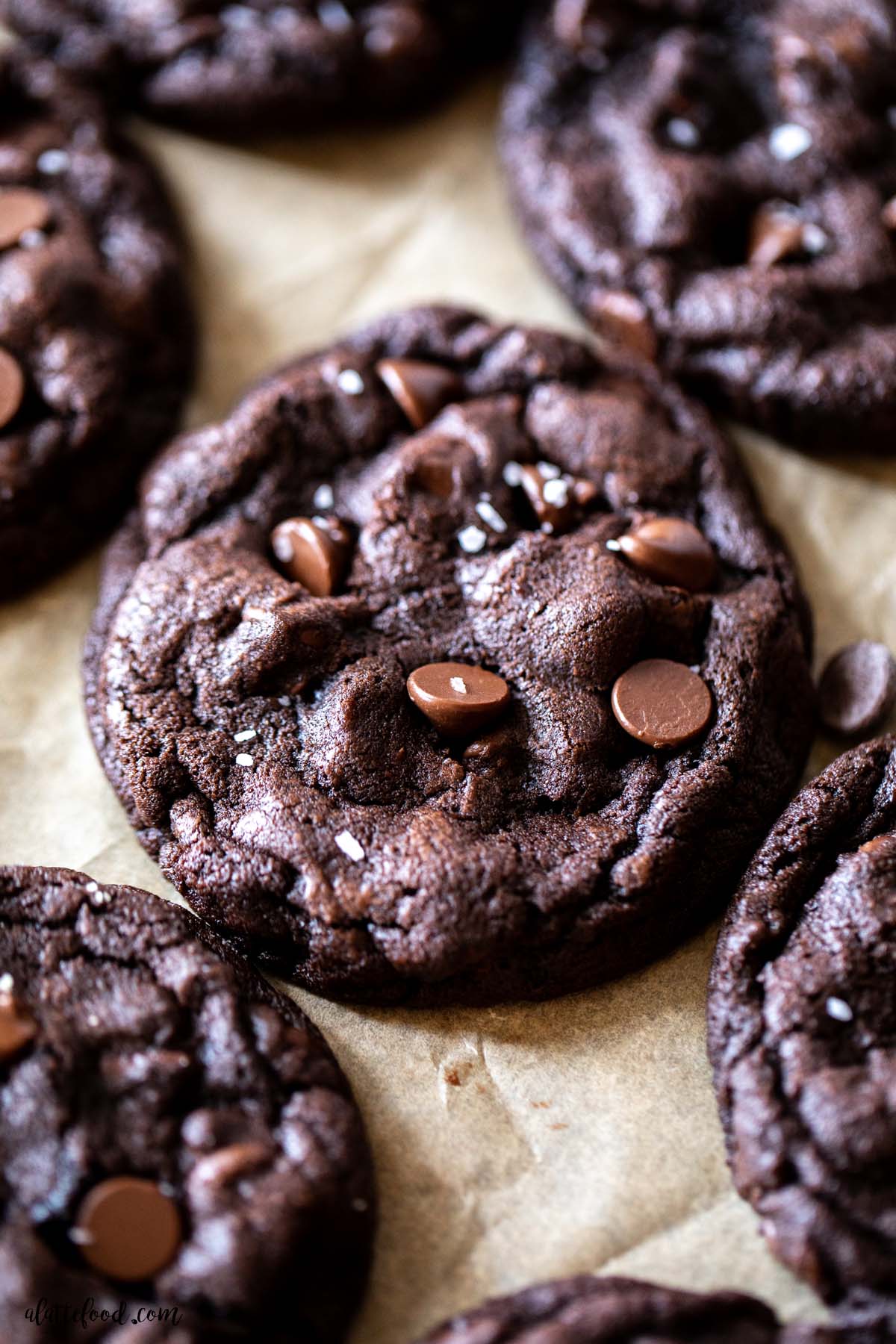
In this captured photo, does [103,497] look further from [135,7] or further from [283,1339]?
[283,1339]

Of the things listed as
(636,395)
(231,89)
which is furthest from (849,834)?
(231,89)

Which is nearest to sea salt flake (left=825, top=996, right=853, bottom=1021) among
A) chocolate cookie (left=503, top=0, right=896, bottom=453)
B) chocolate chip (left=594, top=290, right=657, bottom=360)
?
chocolate cookie (left=503, top=0, right=896, bottom=453)

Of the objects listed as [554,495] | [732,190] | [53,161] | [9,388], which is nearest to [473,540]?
[554,495]

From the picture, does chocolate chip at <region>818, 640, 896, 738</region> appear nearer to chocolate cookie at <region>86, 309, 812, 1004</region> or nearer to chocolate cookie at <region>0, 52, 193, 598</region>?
chocolate cookie at <region>86, 309, 812, 1004</region>

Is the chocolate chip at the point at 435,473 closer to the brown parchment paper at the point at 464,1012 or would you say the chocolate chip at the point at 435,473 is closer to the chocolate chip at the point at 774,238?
the brown parchment paper at the point at 464,1012

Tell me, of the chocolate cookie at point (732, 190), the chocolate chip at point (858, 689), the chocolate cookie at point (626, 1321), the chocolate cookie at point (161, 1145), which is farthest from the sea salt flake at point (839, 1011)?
the chocolate cookie at point (732, 190)
